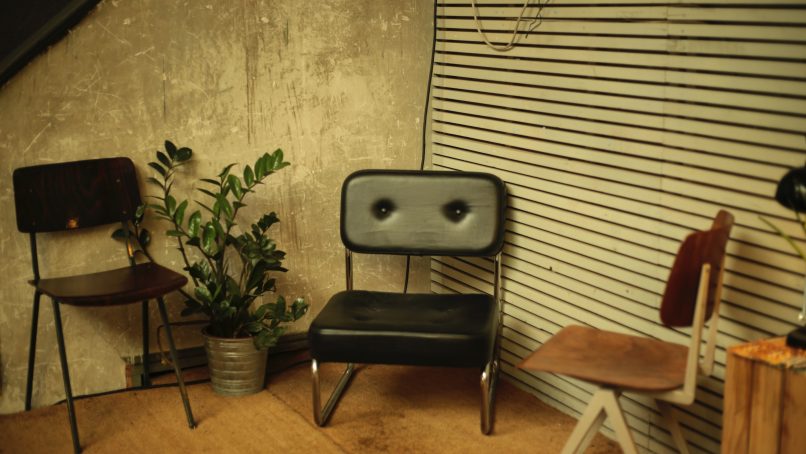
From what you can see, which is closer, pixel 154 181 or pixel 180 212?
pixel 180 212

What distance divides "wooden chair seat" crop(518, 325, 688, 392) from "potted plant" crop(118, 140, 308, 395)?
1.30 meters

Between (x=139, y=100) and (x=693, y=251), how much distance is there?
2.39m

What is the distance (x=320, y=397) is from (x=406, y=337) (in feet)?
1.93

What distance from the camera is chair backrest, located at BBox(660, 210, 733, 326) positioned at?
2.55m

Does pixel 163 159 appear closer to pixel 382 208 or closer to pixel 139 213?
pixel 139 213

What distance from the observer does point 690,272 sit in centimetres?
258

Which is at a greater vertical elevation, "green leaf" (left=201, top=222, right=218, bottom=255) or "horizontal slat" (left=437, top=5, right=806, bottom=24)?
"horizontal slat" (left=437, top=5, right=806, bottom=24)

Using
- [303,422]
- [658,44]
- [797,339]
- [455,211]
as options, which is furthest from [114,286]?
[797,339]

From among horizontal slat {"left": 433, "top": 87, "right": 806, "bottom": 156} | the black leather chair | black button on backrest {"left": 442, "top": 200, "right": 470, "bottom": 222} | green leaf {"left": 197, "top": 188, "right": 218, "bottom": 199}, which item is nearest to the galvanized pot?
the black leather chair

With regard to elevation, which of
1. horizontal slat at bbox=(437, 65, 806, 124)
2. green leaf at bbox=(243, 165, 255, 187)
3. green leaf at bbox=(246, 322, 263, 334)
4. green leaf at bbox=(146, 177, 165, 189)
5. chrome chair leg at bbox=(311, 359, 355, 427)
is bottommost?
chrome chair leg at bbox=(311, 359, 355, 427)

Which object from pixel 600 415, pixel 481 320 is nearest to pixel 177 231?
pixel 481 320

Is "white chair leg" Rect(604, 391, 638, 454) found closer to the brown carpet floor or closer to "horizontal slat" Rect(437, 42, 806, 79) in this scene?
the brown carpet floor

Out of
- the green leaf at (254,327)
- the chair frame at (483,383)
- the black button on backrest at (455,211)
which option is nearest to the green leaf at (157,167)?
the green leaf at (254,327)

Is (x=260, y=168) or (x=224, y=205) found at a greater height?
(x=260, y=168)
